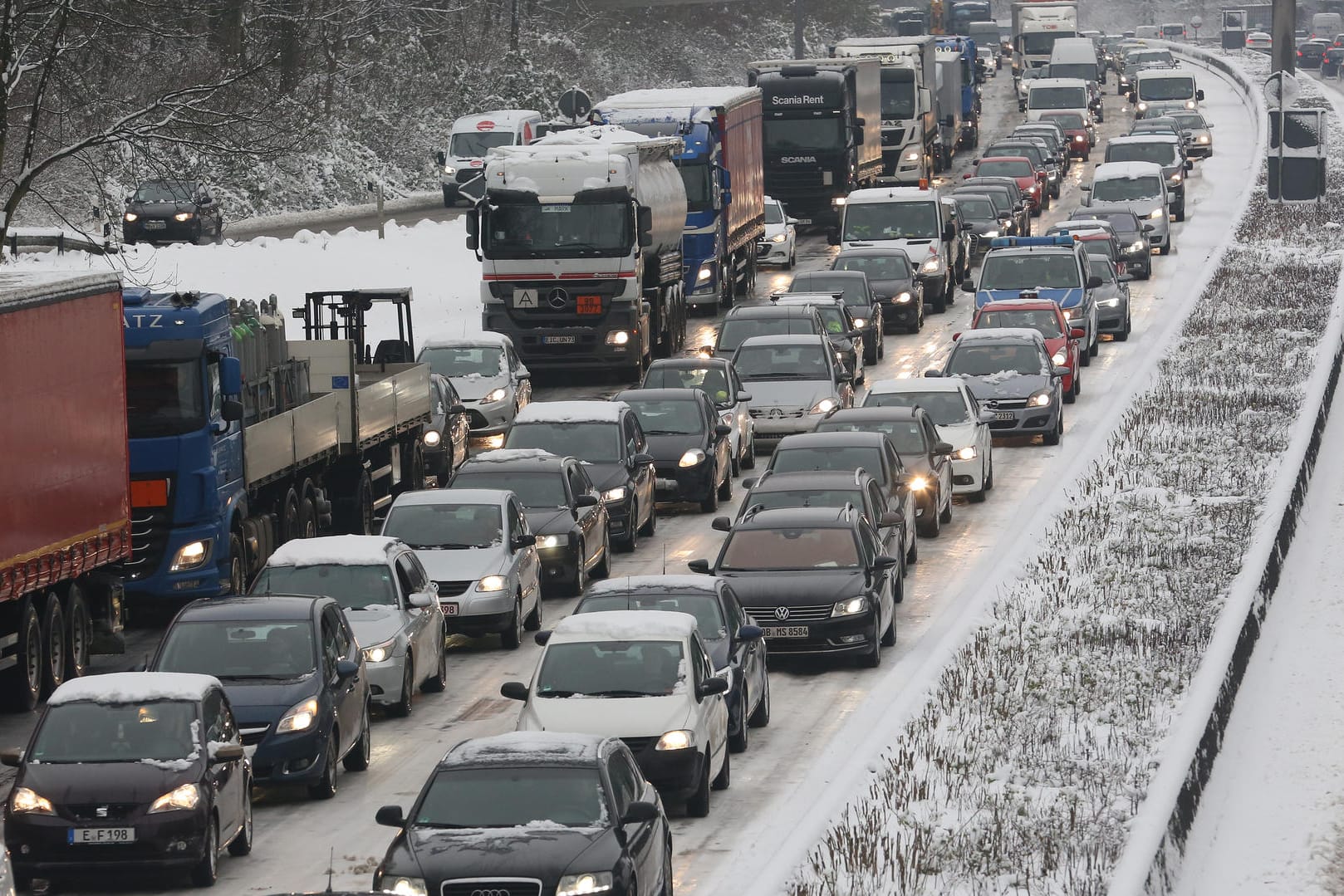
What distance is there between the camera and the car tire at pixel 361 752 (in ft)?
60.7

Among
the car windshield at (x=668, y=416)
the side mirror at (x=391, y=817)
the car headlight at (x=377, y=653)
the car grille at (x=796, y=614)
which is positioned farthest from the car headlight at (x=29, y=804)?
the car windshield at (x=668, y=416)

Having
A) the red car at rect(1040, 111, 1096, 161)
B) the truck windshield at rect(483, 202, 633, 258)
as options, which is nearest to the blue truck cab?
the truck windshield at rect(483, 202, 633, 258)

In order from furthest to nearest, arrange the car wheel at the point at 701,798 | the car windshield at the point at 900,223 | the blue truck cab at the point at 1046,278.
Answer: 1. the car windshield at the point at 900,223
2. the blue truck cab at the point at 1046,278
3. the car wheel at the point at 701,798

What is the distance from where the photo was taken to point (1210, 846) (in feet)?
52.8

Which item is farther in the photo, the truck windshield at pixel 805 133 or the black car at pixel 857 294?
the truck windshield at pixel 805 133

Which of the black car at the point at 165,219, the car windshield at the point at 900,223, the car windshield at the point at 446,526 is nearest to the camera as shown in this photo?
the car windshield at the point at 446,526

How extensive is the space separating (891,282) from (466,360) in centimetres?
1264

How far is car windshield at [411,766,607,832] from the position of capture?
13375 millimetres

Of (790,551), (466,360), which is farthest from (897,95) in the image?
(790,551)

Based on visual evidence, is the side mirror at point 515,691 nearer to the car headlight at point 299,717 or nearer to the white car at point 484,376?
the car headlight at point 299,717

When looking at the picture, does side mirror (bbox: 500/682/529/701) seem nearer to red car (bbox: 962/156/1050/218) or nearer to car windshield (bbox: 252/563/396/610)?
car windshield (bbox: 252/563/396/610)

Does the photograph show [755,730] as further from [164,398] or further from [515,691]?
[164,398]

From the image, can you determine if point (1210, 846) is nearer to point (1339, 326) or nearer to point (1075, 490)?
point (1075, 490)

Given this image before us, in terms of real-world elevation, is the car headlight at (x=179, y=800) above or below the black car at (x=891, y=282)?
above
